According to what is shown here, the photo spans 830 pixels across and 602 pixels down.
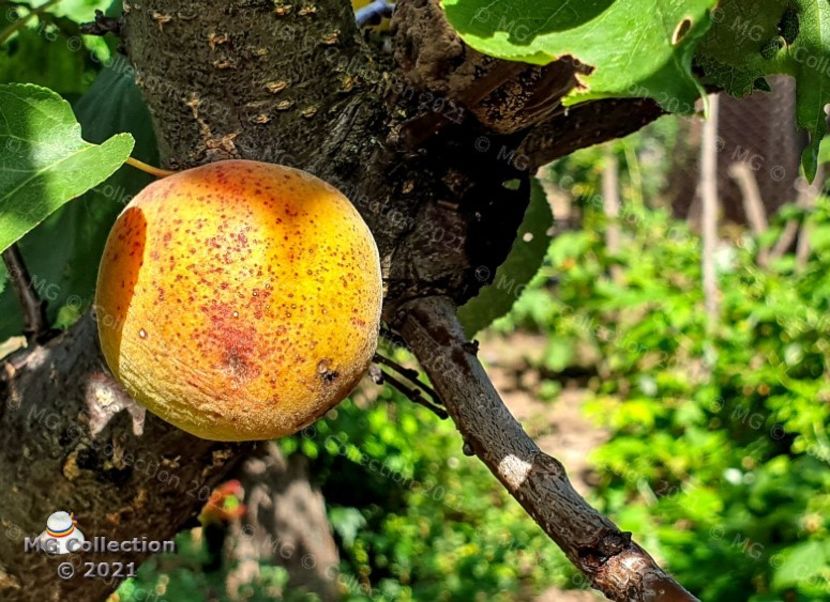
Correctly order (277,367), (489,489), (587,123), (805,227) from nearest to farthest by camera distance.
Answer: (277,367) → (587,123) → (805,227) → (489,489)

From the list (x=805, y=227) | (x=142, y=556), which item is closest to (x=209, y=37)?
(x=142, y=556)

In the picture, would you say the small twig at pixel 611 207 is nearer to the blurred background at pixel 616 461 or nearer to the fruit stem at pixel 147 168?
the blurred background at pixel 616 461

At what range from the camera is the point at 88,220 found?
3.25 feet

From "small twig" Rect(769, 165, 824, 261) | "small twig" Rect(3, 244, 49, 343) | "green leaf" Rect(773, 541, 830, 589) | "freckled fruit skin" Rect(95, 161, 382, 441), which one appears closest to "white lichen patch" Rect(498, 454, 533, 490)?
"freckled fruit skin" Rect(95, 161, 382, 441)

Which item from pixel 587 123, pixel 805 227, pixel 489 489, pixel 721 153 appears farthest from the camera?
pixel 721 153

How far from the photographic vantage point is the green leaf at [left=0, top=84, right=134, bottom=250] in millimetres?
612

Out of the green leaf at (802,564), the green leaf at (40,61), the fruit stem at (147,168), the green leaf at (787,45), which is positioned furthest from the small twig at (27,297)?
the green leaf at (802,564)

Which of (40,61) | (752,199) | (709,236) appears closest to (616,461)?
(709,236)

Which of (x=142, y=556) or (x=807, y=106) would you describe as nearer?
(x=807, y=106)

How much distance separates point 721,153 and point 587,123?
5.00m

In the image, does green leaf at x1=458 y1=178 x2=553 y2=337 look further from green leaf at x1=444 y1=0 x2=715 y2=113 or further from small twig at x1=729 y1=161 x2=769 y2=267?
small twig at x1=729 y1=161 x2=769 y2=267

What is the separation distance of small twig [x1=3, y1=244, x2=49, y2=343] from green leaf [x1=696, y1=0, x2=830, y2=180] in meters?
0.61

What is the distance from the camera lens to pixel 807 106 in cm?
65

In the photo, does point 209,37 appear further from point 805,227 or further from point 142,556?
point 805,227
